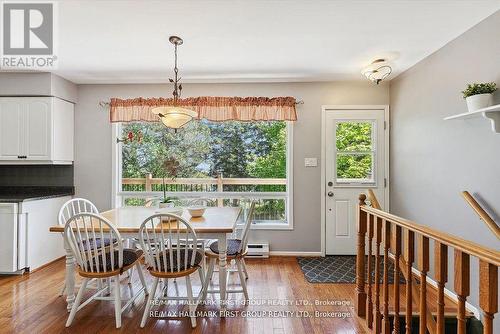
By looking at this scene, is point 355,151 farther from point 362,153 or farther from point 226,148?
point 226,148

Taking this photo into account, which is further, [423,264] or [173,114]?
[173,114]

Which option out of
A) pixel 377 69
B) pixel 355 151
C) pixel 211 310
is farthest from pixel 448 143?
pixel 211 310

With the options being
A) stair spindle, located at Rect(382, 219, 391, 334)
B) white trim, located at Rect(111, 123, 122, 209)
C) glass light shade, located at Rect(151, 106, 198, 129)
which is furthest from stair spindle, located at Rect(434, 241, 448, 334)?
white trim, located at Rect(111, 123, 122, 209)

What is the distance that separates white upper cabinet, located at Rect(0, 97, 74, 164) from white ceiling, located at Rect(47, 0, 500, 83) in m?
0.56

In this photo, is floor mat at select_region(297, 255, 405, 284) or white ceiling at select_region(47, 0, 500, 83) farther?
floor mat at select_region(297, 255, 405, 284)

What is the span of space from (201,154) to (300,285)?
2.16m

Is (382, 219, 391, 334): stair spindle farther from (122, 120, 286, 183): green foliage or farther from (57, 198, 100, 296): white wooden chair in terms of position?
(57, 198, 100, 296): white wooden chair

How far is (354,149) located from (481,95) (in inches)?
71.6

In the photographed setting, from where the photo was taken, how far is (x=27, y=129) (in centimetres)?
352

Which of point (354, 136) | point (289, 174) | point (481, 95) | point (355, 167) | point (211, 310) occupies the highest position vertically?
point (481, 95)

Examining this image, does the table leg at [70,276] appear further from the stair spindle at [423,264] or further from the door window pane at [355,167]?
the door window pane at [355,167]

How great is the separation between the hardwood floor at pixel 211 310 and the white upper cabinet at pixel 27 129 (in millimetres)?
1482

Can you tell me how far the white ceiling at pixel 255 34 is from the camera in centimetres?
212

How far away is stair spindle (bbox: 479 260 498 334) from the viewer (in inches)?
38.2
